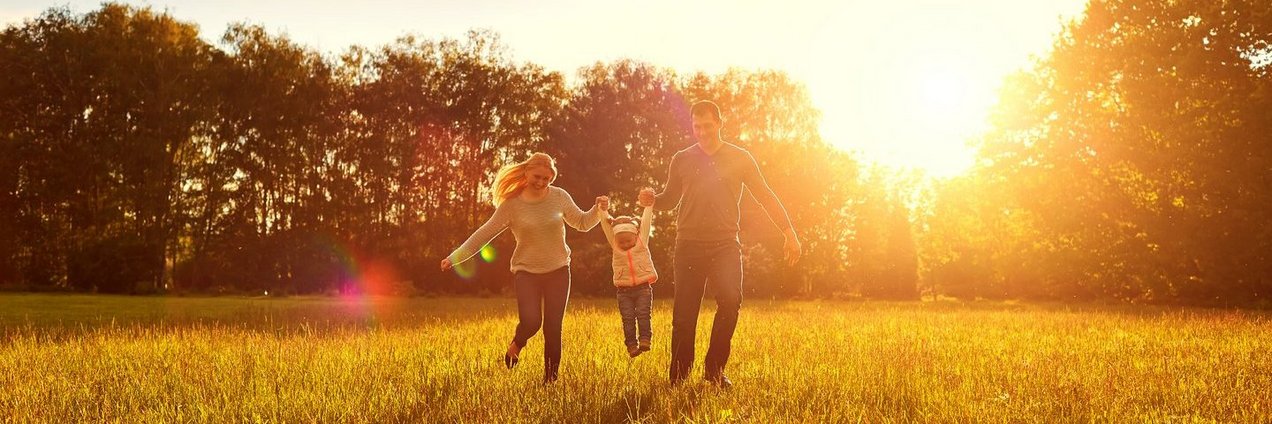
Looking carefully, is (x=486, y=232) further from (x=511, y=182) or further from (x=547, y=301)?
(x=547, y=301)

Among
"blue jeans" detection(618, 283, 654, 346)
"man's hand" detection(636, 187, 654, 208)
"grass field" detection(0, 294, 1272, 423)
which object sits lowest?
"grass field" detection(0, 294, 1272, 423)

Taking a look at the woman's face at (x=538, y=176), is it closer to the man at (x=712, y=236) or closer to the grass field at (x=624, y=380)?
the man at (x=712, y=236)

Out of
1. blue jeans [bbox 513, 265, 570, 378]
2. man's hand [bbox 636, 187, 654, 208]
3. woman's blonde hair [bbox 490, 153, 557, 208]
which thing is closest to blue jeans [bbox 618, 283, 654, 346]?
blue jeans [bbox 513, 265, 570, 378]

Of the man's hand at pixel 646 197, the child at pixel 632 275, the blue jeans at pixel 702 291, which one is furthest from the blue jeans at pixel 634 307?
the man's hand at pixel 646 197

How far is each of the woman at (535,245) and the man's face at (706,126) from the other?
1.13 metres

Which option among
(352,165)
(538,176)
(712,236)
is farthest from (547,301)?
(352,165)

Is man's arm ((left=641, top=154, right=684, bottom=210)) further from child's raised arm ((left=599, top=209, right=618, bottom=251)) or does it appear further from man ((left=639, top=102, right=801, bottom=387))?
child's raised arm ((left=599, top=209, right=618, bottom=251))

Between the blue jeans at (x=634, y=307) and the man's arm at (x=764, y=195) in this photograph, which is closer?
the man's arm at (x=764, y=195)

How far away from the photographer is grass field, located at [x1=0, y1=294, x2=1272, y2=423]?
5.64 m

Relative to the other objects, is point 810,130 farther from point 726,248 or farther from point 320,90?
point 726,248

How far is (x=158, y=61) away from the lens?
1688 inches

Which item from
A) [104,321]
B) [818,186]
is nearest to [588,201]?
[818,186]

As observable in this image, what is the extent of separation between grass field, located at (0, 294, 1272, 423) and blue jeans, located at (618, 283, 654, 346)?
11.1 inches

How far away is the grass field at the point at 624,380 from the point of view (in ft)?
18.5
